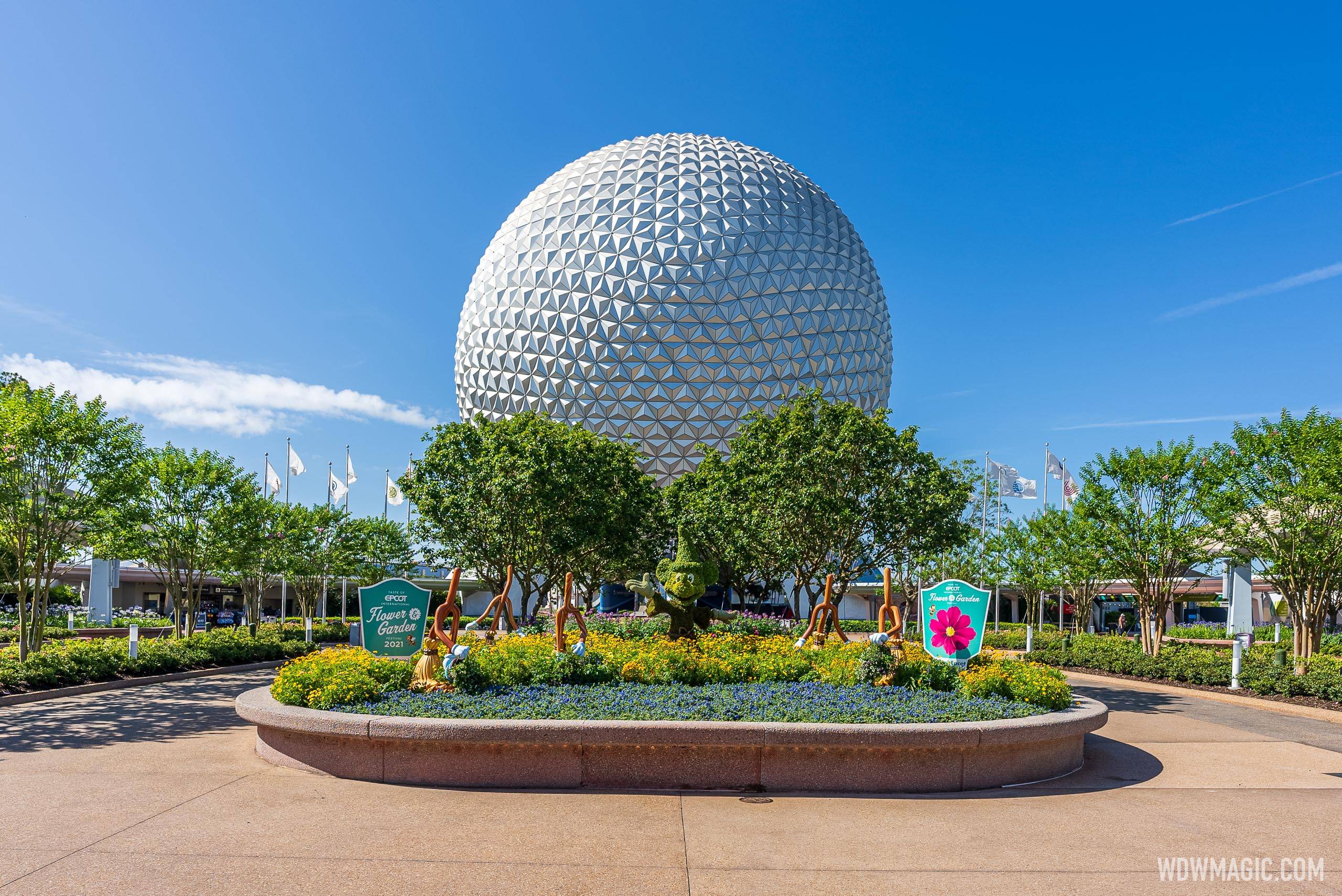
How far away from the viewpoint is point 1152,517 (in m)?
24.7

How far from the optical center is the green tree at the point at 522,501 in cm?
2659

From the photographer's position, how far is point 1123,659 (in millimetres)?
23859

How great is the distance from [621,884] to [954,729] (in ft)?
15.0

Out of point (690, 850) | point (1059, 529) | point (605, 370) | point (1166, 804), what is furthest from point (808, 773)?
point (605, 370)

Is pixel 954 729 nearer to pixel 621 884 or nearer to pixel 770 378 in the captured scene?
pixel 621 884

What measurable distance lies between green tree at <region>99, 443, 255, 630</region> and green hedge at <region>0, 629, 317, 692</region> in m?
2.59

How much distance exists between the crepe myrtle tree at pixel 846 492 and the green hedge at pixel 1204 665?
208 inches

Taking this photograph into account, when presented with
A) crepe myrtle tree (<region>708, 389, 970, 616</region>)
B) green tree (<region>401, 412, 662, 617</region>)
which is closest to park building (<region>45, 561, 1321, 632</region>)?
green tree (<region>401, 412, 662, 617</region>)

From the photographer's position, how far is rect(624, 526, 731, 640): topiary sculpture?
15.9 metres

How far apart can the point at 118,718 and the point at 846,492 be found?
18.2 m

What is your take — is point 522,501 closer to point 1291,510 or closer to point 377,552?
point 1291,510

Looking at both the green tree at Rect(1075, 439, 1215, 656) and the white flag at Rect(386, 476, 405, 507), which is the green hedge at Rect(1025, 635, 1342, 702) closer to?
the green tree at Rect(1075, 439, 1215, 656)

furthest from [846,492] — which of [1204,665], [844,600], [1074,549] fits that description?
[844,600]

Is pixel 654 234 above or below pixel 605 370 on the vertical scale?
above
